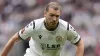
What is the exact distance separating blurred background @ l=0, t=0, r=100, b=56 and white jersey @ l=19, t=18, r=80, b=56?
2969 mm

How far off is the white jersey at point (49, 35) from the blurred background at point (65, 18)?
9.74 feet

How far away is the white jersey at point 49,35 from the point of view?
5.90 meters

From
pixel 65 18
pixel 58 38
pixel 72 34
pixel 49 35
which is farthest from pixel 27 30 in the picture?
pixel 65 18

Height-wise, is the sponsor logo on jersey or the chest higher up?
the chest

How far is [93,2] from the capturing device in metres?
10.2

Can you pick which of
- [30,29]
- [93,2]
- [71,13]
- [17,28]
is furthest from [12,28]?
[30,29]

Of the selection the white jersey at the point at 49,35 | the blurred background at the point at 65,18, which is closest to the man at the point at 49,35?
the white jersey at the point at 49,35

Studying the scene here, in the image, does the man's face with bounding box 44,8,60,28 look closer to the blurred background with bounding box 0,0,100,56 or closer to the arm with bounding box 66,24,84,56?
the arm with bounding box 66,24,84,56

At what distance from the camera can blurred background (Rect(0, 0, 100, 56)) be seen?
30.7ft

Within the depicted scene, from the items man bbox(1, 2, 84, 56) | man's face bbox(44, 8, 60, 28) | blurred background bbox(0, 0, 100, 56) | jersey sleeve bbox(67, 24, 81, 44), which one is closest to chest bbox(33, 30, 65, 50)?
man bbox(1, 2, 84, 56)

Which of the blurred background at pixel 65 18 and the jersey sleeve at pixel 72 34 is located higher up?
the jersey sleeve at pixel 72 34

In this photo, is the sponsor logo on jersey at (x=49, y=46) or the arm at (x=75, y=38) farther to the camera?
the sponsor logo on jersey at (x=49, y=46)

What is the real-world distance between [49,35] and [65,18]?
4.05 metres

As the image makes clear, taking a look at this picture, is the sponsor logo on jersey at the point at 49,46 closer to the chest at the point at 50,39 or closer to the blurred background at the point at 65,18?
the chest at the point at 50,39
